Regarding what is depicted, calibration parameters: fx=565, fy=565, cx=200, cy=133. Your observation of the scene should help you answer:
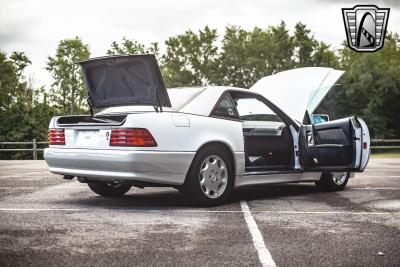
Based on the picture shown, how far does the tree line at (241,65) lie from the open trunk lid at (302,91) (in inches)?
1324

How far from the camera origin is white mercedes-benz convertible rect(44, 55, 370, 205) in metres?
5.88

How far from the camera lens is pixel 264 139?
7254mm

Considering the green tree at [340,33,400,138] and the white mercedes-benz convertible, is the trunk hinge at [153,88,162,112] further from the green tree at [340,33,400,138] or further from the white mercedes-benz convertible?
→ the green tree at [340,33,400,138]

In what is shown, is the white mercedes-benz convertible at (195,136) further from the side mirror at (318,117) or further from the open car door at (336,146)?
the side mirror at (318,117)

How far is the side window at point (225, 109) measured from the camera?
656 cm

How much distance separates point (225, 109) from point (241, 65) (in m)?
46.9

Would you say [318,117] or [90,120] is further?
[318,117]

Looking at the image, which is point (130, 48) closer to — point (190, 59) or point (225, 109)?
point (190, 59)

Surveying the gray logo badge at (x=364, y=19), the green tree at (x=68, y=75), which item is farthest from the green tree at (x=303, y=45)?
the gray logo badge at (x=364, y=19)

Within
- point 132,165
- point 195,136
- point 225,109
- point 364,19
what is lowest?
point 132,165

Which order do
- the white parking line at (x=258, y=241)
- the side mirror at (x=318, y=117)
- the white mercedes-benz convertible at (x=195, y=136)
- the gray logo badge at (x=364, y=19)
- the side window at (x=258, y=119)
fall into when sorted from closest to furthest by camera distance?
1. the white parking line at (x=258, y=241)
2. the white mercedes-benz convertible at (x=195, y=136)
3. the side window at (x=258, y=119)
4. the side mirror at (x=318, y=117)
5. the gray logo badge at (x=364, y=19)

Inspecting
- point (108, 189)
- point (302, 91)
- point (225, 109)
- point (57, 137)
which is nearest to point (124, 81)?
point (57, 137)

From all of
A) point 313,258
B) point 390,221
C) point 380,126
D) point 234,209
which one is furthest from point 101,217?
point 380,126

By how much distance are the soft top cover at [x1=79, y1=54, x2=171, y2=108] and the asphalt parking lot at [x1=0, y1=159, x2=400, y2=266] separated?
119cm
